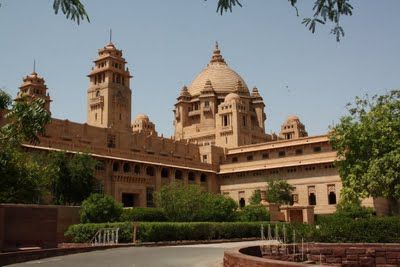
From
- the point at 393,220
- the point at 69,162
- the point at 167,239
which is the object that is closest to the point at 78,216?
the point at 167,239

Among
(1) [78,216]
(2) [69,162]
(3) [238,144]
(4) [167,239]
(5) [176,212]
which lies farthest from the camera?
(3) [238,144]

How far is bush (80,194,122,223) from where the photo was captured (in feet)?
88.4

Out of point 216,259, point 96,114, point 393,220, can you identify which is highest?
point 96,114

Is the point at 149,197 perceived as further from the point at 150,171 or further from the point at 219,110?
the point at 219,110

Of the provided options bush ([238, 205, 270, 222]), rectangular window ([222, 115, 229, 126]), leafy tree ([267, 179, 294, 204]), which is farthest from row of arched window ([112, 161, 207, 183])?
bush ([238, 205, 270, 222])

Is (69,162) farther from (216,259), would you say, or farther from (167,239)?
(216,259)

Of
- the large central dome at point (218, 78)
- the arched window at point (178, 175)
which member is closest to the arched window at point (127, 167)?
the arched window at point (178, 175)

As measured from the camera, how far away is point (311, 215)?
133 ft

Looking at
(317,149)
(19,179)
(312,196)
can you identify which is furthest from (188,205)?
(317,149)

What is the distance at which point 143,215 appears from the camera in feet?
102

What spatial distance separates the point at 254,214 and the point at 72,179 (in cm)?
1381

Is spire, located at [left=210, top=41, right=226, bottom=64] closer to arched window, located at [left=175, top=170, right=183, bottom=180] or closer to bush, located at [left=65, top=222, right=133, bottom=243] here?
arched window, located at [left=175, top=170, right=183, bottom=180]

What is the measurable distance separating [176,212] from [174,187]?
242 cm

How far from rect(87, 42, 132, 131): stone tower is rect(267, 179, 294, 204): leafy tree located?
25008mm
